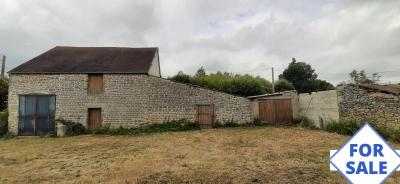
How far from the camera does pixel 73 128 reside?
15.2m

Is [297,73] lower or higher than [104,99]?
higher

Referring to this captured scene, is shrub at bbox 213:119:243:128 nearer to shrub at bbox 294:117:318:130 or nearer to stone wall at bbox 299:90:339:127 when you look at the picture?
shrub at bbox 294:117:318:130

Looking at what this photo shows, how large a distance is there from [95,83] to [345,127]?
13915 mm

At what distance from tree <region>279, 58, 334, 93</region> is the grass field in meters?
30.2

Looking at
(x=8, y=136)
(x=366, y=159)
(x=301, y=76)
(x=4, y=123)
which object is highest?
(x=301, y=76)

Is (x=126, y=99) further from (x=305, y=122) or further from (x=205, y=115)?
(x=305, y=122)

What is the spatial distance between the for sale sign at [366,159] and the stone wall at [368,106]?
31.4 feet

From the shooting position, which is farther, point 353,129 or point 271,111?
point 271,111

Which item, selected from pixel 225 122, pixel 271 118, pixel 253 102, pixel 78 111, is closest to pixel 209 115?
pixel 225 122

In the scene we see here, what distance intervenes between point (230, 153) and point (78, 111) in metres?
10.9

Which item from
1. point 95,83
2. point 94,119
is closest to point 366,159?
point 94,119

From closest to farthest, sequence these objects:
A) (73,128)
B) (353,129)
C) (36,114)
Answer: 1. (353,129)
2. (73,128)
3. (36,114)

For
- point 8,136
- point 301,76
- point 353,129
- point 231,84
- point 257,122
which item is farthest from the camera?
point 301,76

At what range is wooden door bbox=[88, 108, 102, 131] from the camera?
1577 centimetres
